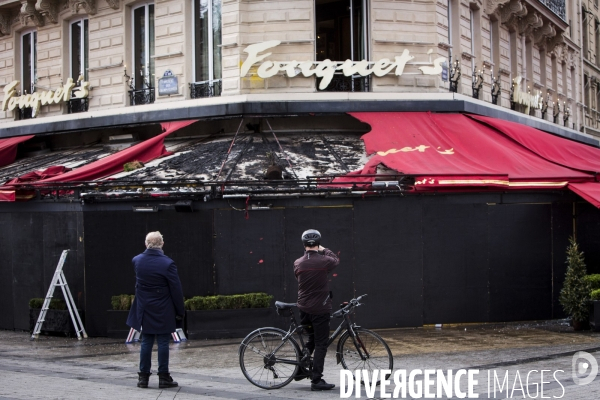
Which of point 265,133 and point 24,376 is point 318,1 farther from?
point 24,376

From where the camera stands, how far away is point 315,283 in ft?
32.6

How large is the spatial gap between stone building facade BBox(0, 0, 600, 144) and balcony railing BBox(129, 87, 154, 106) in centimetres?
3

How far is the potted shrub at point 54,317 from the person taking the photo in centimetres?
1617

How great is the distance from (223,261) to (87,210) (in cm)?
270

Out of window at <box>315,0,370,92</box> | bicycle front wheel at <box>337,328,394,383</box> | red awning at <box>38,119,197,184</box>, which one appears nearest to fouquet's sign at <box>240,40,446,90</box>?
window at <box>315,0,370,92</box>

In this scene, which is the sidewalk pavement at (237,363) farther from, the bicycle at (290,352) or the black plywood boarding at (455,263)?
the black plywood boarding at (455,263)

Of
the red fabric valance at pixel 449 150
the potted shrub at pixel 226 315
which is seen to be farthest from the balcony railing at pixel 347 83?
the potted shrub at pixel 226 315

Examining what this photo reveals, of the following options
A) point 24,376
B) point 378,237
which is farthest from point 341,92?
point 24,376

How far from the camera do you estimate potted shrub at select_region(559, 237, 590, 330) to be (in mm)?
15312

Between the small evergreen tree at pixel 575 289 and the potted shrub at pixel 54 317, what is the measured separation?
28.4 ft

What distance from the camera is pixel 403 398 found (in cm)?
947

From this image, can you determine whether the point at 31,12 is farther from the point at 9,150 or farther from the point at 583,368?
the point at 583,368

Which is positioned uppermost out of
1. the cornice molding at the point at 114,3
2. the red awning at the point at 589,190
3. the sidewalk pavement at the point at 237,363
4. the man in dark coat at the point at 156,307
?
the cornice molding at the point at 114,3

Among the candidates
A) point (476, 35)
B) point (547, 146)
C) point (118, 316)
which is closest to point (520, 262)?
point (547, 146)
